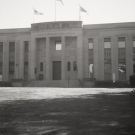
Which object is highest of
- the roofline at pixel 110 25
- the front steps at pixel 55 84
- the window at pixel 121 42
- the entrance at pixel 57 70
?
the roofline at pixel 110 25

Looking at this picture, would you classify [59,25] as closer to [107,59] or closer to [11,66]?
[107,59]

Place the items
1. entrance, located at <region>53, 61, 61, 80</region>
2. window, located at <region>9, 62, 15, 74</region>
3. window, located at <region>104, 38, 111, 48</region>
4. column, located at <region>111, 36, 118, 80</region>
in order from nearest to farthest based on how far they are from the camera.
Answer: column, located at <region>111, 36, 118, 80</region> < window, located at <region>104, 38, 111, 48</region> < entrance, located at <region>53, 61, 61, 80</region> < window, located at <region>9, 62, 15, 74</region>

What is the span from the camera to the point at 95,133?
397cm

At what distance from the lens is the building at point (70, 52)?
4159cm

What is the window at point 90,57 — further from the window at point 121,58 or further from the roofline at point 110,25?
the window at point 121,58

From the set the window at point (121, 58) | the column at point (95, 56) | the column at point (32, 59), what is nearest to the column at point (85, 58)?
the column at point (95, 56)

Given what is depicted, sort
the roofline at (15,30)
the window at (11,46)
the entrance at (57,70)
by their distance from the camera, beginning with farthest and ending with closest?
the window at (11,46) < the roofline at (15,30) < the entrance at (57,70)

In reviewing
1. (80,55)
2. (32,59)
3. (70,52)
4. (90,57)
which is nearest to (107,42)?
(90,57)

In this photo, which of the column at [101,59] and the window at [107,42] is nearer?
the column at [101,59]

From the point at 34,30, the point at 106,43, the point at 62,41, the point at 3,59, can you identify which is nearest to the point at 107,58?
the point at 106,43

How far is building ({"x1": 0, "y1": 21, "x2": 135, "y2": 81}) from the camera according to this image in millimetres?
41594

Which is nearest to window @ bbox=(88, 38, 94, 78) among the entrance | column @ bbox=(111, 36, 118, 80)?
column @ bbox=(111, 36, 118, 80)

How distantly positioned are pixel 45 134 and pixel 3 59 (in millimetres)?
44905

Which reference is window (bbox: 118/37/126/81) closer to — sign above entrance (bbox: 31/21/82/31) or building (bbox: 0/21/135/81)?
building (bbox: 0/21/135/81)
